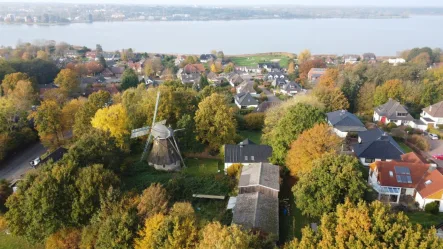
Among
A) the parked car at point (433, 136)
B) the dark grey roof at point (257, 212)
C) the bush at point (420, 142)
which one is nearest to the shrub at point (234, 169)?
the dark grey roof at point (257, 212)

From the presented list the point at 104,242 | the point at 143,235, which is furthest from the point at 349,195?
the point at 104,242

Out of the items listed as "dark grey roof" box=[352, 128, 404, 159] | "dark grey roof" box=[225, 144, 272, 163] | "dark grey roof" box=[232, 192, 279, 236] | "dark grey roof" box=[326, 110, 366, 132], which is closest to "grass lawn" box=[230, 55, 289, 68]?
"dark grey roof" box=[326, 110, 366, 132]

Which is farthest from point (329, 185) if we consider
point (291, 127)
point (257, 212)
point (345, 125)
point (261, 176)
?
point (345, 125)

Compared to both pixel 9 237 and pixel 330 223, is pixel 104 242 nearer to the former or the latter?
pixel 9 237

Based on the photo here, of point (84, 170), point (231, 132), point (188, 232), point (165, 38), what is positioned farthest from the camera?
point (165, 38)

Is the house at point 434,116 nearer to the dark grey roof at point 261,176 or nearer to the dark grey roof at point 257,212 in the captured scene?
the dark grey roof at point 261,176

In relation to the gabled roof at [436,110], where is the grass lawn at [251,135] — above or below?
below
